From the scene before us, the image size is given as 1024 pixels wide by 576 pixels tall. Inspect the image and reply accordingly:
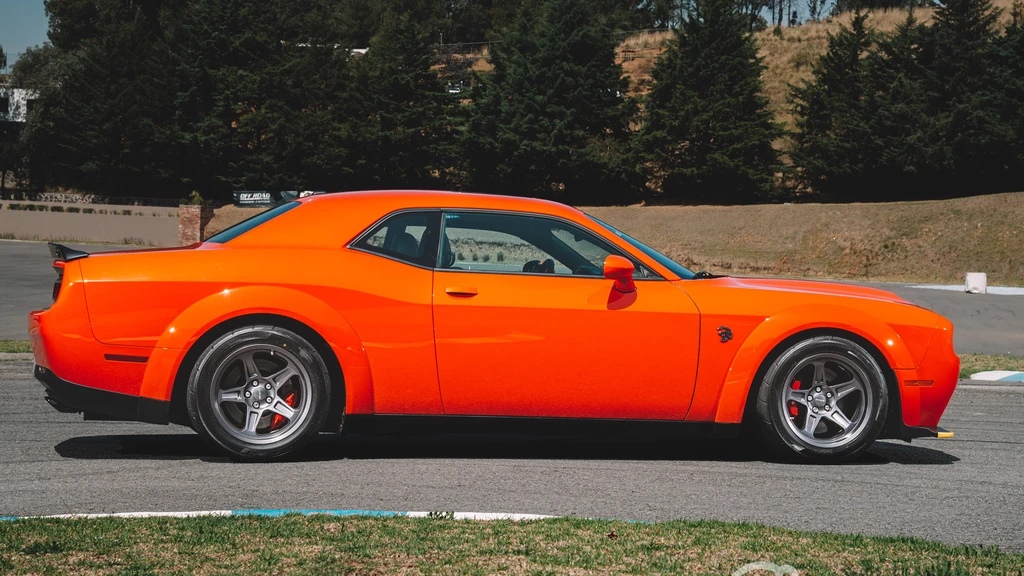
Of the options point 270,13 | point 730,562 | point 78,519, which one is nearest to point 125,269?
point 78,519

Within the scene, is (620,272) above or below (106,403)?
above

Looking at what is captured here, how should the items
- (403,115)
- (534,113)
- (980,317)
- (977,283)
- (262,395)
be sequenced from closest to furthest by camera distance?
(262,395), (980,317), (977,283), (534,113), (403,115)

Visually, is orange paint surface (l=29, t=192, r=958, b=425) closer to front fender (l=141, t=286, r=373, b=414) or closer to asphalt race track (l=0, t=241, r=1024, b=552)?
front fender (l=141, t=286, r=373, b=414)

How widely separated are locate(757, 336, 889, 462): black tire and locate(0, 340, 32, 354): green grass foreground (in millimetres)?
7784

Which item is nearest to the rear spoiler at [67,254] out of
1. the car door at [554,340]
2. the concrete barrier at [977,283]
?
the car door at [554,340]

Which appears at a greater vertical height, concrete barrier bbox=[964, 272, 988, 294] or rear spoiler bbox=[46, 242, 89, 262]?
rear spoiler bbox=[46, 242, 89, 262]

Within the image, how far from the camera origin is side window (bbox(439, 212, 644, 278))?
5.84 meters

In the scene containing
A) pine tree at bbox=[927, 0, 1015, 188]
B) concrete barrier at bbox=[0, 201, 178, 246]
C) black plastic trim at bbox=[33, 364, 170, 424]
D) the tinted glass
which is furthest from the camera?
concrete barrier at bbox=[0, 201, 178, 246]

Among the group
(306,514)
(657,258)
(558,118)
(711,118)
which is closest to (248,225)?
(306,514)

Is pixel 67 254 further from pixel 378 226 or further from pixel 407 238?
pixel 407 238

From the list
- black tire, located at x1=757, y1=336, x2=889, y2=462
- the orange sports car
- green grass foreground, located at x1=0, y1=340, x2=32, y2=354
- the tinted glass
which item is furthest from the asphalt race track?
green grass foreground, located at x1=0, y1=340, x2=32, y2=354

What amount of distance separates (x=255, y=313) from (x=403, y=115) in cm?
5820

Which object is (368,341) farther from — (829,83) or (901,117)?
(829,83)

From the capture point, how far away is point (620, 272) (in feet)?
18.6
